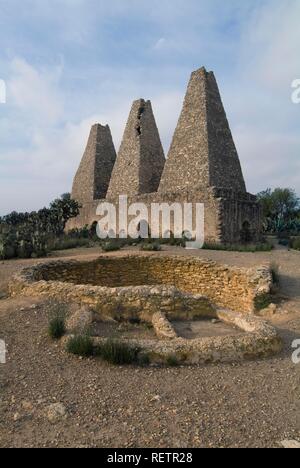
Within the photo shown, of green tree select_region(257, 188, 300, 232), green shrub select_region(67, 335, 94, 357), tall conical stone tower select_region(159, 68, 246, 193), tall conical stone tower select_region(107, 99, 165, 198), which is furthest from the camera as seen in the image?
green tree select_region(257, 188, 300, 232)

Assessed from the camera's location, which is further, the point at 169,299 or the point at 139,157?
the point at 139,157

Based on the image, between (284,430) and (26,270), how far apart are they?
7.08 meters

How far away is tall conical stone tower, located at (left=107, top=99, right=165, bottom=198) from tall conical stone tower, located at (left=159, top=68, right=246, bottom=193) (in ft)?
9.06

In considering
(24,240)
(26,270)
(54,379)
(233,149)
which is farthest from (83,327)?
(233,149)

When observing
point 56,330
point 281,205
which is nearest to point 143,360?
point 56,330

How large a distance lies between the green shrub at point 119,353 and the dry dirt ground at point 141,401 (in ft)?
0.38

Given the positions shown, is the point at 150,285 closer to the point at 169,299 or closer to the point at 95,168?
the point at 169,299

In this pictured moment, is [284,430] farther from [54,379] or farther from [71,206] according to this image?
[71,206]

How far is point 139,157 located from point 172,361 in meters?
19.8

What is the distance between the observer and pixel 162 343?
4988 mm

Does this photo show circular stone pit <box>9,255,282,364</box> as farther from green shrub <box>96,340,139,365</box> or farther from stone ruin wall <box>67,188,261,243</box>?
stone ruin wall <box>67,188,261,243</box>

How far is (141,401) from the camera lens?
12.8 feet

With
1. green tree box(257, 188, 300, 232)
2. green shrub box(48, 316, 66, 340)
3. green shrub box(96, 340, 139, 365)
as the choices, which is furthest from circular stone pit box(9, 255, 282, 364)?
green tree box(257, 188, 300, 232)

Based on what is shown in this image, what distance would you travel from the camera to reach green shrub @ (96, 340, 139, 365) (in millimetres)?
4730
